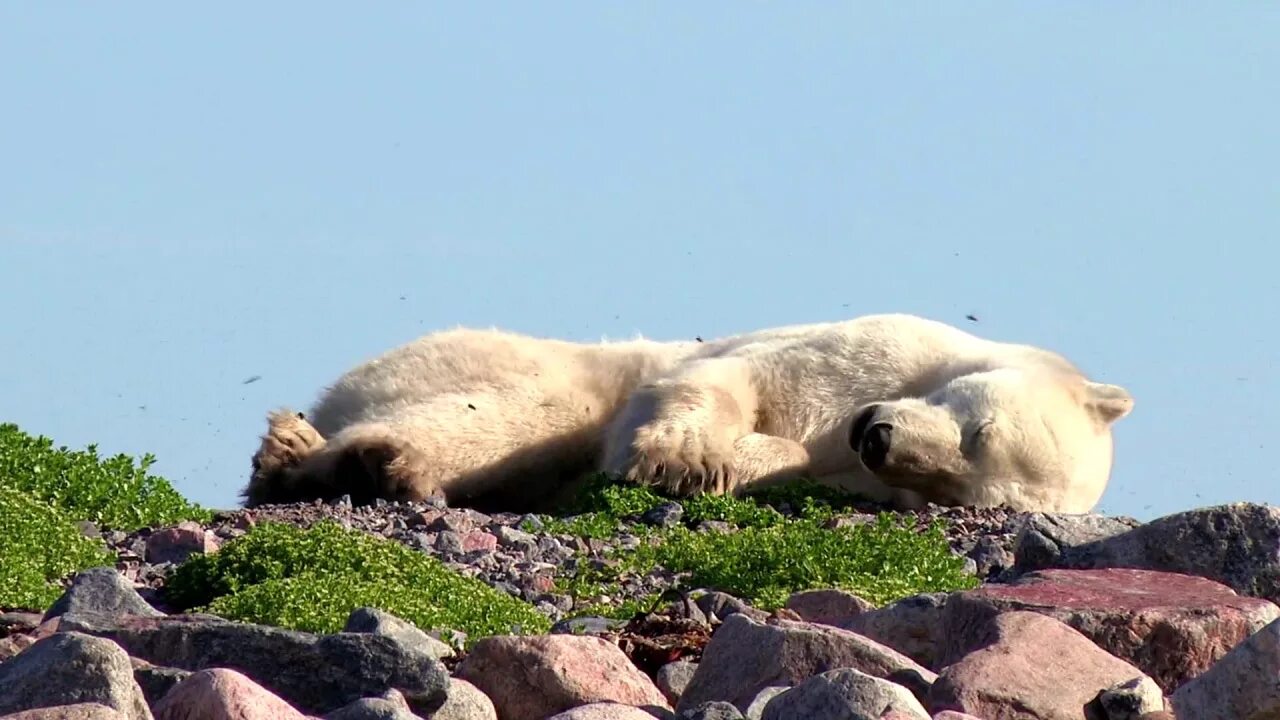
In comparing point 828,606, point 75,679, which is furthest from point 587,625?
point 75,679

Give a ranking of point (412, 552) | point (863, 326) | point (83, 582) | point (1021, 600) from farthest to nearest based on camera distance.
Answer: point (863, 326), point (412, 552), point (83, 582), point (1021, 600)

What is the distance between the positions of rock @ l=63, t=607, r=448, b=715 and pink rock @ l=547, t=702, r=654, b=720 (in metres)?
0.44

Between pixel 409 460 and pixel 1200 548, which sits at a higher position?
pixel 1200 548

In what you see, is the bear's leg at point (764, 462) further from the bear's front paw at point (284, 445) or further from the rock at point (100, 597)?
the rock at point (100, 597)

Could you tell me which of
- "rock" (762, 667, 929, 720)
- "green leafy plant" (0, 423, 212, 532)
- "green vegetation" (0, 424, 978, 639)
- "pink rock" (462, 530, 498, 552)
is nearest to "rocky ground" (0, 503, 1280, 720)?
"rock" (762, 667, 929, 720)

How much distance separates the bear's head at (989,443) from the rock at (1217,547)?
11.6ft

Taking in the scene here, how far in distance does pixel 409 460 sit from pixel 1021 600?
583 cm

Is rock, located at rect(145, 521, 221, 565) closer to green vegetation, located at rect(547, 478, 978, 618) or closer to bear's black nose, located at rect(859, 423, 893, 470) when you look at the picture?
green vegetation, located at rect(547, 478, 978, 618)

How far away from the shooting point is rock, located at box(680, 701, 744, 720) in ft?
14.9

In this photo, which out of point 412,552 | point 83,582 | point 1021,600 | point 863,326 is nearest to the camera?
point 1021,600

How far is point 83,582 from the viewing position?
673 centimetres

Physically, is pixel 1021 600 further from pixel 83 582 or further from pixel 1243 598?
pixel 83 582

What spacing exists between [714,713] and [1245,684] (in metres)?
1.23

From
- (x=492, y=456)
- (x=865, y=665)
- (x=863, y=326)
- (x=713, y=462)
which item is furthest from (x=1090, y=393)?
(x=865, y=665)
